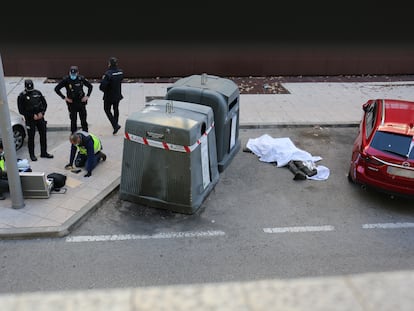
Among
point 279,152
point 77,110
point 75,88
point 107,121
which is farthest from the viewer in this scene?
point 107,121

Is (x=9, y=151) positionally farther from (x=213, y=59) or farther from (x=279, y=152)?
(x=213, y=59)

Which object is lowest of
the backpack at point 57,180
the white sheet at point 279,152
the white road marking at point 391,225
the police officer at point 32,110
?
the white road marking at point 391,225

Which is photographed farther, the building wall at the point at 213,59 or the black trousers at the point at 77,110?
Result: the building wall at the point at 213,59

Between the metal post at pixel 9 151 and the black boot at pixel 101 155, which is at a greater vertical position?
the metal post at pixel 9 151

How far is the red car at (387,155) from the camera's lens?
6.69m

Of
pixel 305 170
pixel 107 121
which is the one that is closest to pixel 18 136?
pixel 107 121

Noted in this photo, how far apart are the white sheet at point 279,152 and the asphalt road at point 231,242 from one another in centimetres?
73

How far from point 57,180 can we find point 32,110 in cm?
170

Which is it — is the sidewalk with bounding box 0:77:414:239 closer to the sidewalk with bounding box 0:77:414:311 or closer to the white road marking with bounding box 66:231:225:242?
the sidewalk with bounding box 0:77:414:311

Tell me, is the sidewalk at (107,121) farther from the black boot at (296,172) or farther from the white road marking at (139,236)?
the black boot at (296,172)

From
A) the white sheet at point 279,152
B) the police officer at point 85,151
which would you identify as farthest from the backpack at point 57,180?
the white sheet at point 279,152

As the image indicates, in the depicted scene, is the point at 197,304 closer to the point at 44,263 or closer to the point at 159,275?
the point at 159,275

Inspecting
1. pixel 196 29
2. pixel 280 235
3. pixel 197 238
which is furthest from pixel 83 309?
pixel 196 29

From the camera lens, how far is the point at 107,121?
10.5m
